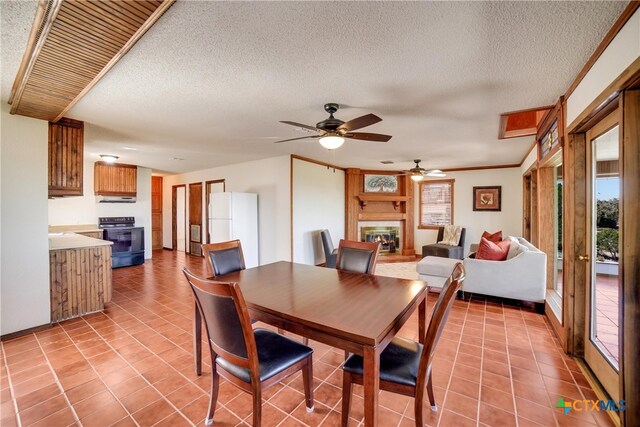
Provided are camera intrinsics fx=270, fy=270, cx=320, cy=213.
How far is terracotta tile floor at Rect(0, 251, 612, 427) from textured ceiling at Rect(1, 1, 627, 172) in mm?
2358

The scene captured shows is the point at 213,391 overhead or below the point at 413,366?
below

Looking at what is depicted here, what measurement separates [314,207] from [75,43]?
4631 millimetres

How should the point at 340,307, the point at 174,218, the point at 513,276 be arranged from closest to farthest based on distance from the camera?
1. the point at 340,307
2. the point at 513,276
3. the point at 174,218

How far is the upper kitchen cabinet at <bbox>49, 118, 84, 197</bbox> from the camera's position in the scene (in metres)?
3.13

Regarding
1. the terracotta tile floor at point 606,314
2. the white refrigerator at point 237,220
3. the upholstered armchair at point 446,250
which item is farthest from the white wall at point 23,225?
the upholstered armchair at point 446,250

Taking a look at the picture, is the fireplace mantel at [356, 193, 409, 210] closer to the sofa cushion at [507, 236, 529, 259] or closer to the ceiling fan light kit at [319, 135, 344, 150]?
the sofa cushion at [507, 236, 529, 259]

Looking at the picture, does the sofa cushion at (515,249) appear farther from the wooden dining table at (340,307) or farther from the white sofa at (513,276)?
the wooden dining table at (340,307)

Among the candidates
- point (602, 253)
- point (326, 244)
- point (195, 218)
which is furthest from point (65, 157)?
point (602, 253)

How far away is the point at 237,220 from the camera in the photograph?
205 inches

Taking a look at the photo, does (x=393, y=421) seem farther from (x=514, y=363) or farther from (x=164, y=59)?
(x=164, y=59)

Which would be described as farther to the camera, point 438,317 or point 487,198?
point 487,198

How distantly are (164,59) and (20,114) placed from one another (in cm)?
213

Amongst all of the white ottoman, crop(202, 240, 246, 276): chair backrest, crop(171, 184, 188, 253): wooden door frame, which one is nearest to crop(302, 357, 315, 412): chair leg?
crop(202, 240, 246, 276): chair backrest

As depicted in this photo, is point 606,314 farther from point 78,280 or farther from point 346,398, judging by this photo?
point 78,280
